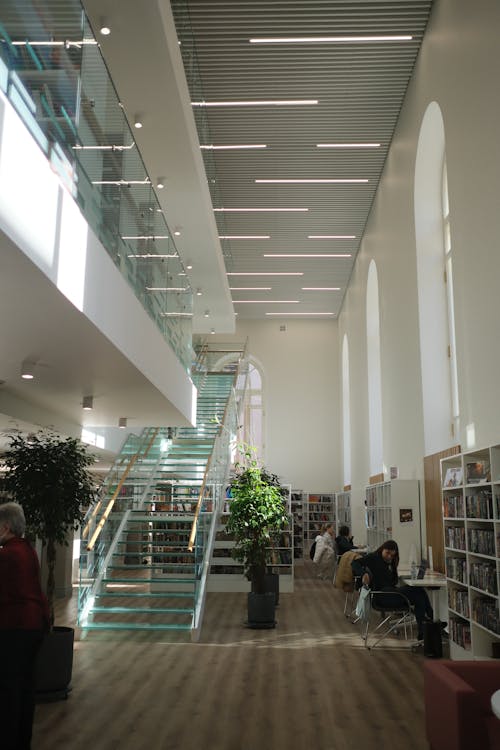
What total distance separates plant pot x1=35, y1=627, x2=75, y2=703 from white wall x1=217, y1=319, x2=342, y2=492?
15.6m

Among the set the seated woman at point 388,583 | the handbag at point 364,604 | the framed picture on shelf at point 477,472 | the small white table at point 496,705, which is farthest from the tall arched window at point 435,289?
the small white table at point 496,705

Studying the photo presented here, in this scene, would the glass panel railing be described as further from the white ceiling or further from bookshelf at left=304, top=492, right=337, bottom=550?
bookshelf at left=304, top=492, right=337, bottom=550

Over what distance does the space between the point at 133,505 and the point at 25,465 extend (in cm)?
560

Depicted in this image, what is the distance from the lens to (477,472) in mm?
6488

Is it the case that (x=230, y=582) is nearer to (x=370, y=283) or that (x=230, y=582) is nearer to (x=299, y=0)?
(x=370, y=283)

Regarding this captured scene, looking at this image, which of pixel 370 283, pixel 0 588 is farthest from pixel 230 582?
pixel 0 588

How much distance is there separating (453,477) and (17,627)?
4.72m

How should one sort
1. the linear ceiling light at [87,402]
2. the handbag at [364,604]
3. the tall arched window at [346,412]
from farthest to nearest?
the tall arched window at [346,412], the linear ceiling light at [87,402], the handbag at [364,604]

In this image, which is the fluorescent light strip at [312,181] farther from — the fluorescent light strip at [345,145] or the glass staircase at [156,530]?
the glass staircase at [156,530]

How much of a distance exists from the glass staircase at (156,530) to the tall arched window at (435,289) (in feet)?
11.3

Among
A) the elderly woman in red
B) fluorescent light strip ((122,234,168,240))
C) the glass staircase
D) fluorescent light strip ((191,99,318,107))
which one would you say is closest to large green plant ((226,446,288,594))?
the glass staircase

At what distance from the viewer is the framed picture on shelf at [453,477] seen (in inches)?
278

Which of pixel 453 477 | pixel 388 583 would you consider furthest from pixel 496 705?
pixel 388 583

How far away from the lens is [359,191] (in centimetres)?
1419
